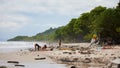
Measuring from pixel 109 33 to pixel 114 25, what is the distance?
193 centimetres

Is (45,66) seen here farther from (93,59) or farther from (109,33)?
(109,33)

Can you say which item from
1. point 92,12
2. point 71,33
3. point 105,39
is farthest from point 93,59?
point 71,33

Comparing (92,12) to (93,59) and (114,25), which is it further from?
(93,59)

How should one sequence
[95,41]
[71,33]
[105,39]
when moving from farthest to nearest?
[71,33], [105,39], [95,41]

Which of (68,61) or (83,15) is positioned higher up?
(83,15)

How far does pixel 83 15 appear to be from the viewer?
123 meters

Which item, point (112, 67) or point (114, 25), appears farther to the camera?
point (114, 25)

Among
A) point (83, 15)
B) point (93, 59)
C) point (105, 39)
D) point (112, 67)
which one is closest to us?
point (112, 67)

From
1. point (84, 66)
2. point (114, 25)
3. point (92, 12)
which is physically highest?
point (92, 12)

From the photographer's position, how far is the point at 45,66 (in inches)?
1143

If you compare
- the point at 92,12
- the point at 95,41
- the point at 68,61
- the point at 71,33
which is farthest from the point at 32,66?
the point at 71,33

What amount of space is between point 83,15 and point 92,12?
13765 mm

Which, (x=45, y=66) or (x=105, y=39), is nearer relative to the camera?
(x=45, y=66)

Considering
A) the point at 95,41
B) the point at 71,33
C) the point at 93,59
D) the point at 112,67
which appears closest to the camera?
the point at 112,67
